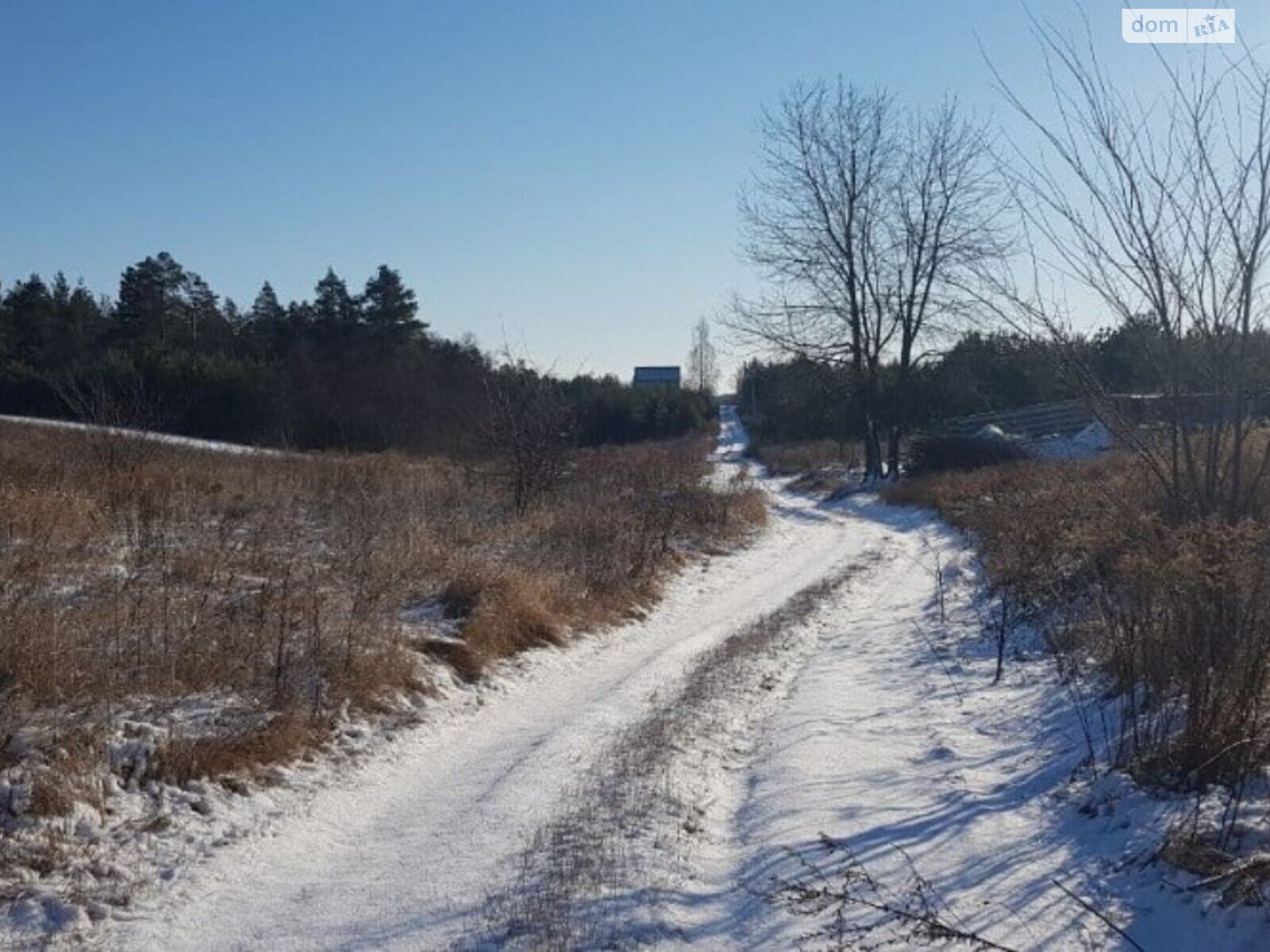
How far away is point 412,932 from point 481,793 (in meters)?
1.92

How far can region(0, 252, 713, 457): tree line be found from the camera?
45594mm

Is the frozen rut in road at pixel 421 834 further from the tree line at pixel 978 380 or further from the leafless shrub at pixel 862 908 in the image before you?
the tree line at pixel 978 380

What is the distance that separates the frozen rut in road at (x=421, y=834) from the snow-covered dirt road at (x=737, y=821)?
16 millimetres

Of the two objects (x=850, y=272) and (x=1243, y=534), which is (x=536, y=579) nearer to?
(x=1243, y=534)

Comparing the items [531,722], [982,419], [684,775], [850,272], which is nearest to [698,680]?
[531,722]

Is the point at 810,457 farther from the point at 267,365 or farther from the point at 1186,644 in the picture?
the point at 1186,644

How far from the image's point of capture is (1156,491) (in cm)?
1030

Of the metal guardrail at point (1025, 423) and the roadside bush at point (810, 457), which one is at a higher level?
the metal guardrail at point (1025, 423)

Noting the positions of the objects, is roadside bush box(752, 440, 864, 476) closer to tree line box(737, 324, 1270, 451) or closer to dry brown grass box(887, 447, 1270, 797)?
tree line box(737, 324, 1270, 451)

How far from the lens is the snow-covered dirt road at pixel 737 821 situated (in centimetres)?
496

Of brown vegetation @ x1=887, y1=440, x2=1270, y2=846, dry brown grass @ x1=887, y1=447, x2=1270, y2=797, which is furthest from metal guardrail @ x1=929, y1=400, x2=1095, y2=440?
dry brown grass @ x1=887, y1=447, x2=1270, y2=797

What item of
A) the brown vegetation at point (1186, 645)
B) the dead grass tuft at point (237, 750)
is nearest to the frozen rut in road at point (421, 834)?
the dead grass tuft at point (237, 750)

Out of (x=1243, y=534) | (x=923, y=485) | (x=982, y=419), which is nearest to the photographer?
(x=1243, y=534)

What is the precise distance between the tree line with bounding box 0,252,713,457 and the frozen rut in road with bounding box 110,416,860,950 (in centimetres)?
1605
